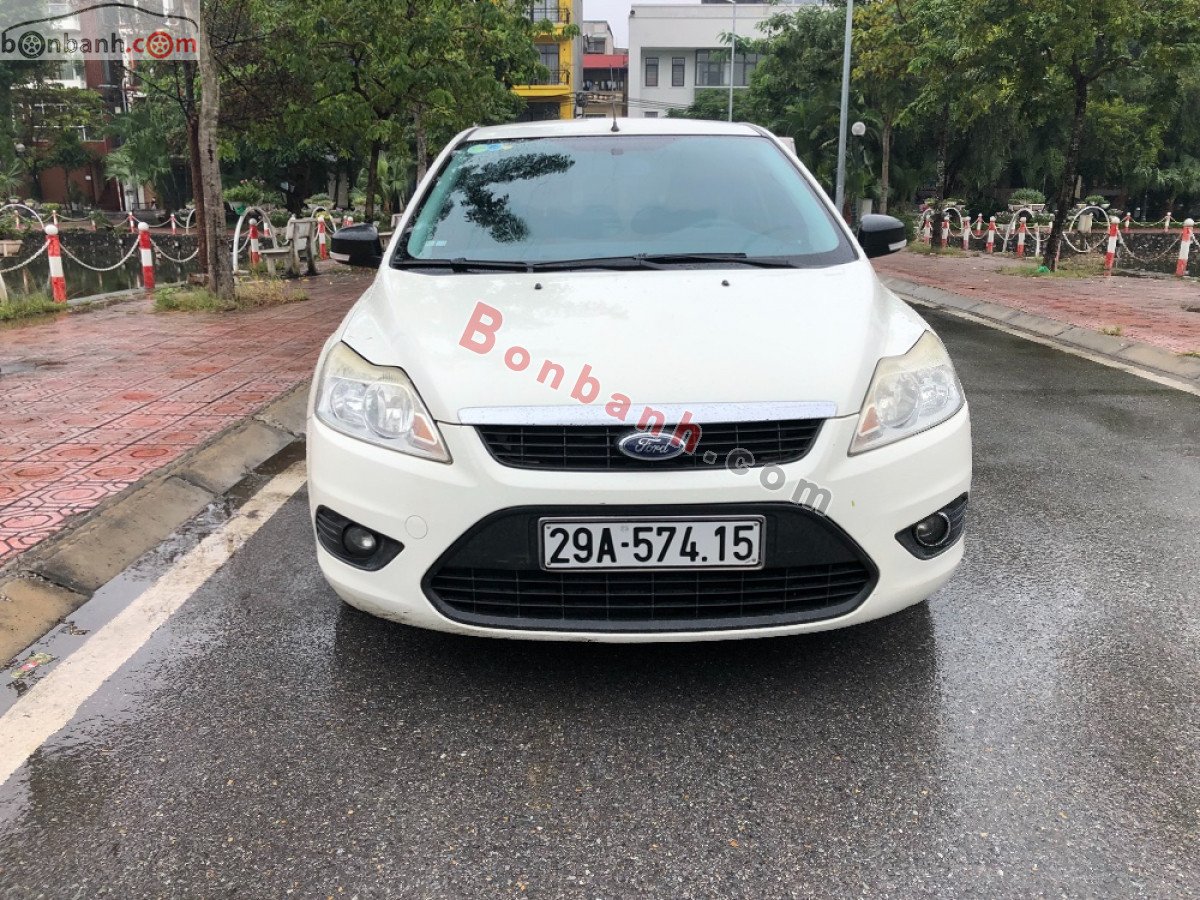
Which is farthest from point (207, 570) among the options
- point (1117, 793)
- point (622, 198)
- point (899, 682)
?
point (1117, 793)

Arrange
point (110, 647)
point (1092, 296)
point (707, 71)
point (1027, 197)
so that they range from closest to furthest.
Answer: point (110, 647) → point (1092, 296) → point (1027, 197) → point (707, 71)

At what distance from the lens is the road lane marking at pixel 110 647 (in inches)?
99.2

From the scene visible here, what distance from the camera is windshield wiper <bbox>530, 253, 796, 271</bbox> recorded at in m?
3.30

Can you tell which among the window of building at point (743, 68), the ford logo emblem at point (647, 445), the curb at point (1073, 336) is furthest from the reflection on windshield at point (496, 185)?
the window of building at point (743, 68)

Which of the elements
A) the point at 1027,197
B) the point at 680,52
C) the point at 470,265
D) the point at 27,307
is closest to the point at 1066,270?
the point at 27,307

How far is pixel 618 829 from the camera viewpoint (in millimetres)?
2146

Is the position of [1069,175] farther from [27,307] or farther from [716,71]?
[716,71]

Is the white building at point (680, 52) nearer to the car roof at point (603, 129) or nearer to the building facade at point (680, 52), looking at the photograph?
the building facade at point (680, 52)

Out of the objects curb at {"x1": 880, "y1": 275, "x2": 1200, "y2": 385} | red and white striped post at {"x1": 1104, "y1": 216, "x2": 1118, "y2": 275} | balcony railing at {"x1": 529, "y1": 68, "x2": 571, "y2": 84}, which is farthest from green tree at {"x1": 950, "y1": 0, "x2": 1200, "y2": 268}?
balcony railing at {"x1": 529, "y1": 68, "x2": 571, "y2": 84}

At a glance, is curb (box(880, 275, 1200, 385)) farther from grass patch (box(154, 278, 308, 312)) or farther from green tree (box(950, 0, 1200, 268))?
grass patch (box(154, 278, 308, 312))

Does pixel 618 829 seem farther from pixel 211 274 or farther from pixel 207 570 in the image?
pixel 211 274

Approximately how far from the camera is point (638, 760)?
240 centimetres

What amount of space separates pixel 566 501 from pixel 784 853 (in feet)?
2.94

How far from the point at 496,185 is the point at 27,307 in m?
8.28
